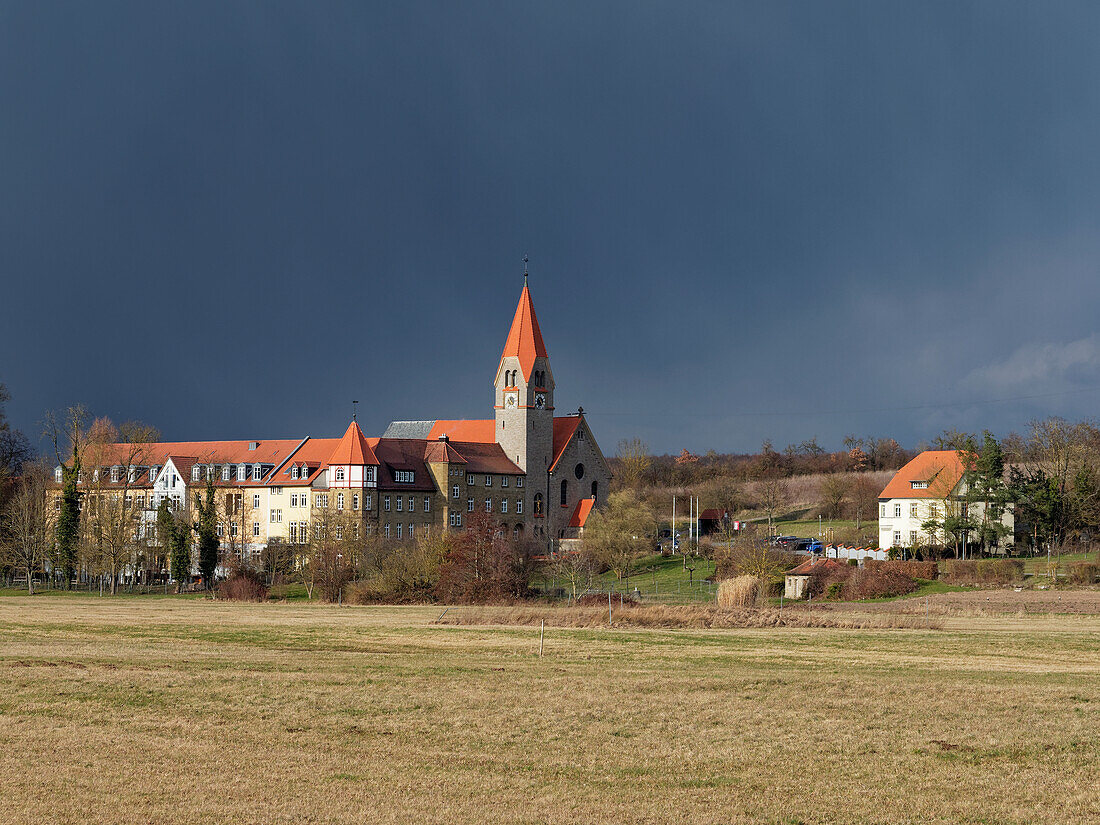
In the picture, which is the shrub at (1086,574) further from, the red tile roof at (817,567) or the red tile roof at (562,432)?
the red tile roof at (562,432)

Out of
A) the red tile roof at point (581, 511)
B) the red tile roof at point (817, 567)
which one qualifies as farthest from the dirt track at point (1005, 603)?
the red tile roof at point (581, 511)

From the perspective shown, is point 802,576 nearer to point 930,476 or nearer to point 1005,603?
point 1005,603

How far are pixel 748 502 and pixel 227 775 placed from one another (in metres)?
117

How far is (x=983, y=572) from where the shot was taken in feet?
208

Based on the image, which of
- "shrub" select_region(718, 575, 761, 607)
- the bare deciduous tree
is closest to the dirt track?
"shrub" select_region(718, 575, 761, 607)

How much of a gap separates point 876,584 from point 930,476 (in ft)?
93.4

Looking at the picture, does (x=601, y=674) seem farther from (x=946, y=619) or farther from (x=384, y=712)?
(x=946, y=619)

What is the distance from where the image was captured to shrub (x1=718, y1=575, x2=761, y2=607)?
52.4 meters

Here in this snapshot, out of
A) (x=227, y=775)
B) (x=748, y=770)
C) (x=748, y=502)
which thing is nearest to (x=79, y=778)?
(x=227, y=775)

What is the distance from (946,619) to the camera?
45500 mm

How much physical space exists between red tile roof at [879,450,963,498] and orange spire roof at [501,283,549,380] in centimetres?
3206

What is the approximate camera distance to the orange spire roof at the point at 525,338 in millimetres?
101062

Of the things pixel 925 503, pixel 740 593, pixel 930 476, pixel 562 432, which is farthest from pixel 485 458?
pixel 740 593

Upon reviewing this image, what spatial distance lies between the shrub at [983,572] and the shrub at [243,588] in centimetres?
3836
